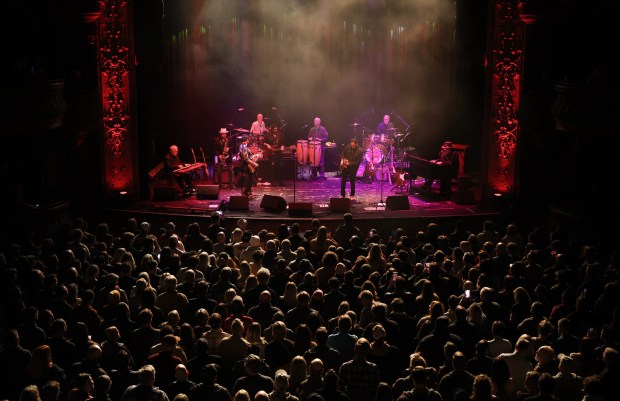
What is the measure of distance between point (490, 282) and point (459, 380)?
11.1 ft

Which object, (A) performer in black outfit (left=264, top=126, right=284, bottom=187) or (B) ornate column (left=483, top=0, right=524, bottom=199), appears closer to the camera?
(B) ornate column (left=483, top=0, right=524, bottom=199)

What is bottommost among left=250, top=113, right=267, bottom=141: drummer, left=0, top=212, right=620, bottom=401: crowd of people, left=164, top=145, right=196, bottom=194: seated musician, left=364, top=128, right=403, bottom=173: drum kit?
left=0, top=212, right=620, bottom=401: crowd of people

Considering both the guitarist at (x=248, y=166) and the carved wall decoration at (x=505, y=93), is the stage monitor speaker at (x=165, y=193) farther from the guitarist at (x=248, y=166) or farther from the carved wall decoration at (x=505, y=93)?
the carved wall decoration at (x=505, y=93)

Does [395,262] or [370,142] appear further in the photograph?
[370,142]

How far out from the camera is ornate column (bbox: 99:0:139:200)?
19141 mm

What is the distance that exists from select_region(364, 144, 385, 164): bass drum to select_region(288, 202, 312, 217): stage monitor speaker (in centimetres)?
397

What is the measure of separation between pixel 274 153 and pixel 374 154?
2430 millimetres

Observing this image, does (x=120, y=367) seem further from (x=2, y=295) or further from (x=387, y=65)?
(x=387, y=65)

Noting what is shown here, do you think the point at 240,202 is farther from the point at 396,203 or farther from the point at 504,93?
the point at 504,93

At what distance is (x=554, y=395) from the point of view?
7.99 m

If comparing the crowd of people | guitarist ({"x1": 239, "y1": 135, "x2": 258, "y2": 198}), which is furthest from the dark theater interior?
guitarist ({"x1": 239, "y1": 135, "x2": 258, "y2": 198})

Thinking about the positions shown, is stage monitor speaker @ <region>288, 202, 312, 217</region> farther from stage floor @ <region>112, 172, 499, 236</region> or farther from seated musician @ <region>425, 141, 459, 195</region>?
seated musician @ <region>425, 141, 459, 195</region>

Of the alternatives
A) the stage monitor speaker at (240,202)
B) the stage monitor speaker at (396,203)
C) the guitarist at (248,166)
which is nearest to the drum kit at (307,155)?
the guitarist at (248,166)

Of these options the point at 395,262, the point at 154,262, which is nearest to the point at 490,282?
the point at 395,262
